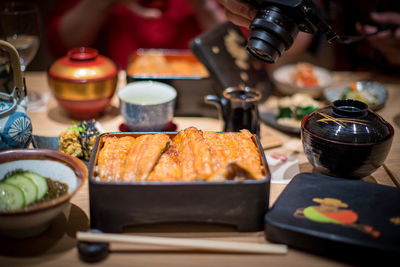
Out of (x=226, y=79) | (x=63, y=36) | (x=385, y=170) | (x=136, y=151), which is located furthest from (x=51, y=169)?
(x=63, y=36)

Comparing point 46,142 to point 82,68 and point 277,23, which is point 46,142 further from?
point 277,23

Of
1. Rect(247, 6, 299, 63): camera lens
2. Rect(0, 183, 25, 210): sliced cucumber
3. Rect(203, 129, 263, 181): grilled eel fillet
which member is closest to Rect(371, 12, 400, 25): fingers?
Rect(247, 6, 299, 63): camera lens

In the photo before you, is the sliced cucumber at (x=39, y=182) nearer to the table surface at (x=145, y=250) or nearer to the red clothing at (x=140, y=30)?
the table surface at (x=145, y=250)

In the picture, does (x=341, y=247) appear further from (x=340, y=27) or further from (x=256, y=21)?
(x=340, y=27)

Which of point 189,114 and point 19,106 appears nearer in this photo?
point 19,106

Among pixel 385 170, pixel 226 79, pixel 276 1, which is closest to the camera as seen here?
pixel 276 1

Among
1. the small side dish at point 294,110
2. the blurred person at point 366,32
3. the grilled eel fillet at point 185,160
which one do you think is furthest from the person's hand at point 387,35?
the grilled eel fillet at point 185,160

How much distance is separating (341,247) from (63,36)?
2.32 metres

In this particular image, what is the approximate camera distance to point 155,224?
111 cm

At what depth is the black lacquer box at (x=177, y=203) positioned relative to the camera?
100 centimetres

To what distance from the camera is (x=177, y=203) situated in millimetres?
1035

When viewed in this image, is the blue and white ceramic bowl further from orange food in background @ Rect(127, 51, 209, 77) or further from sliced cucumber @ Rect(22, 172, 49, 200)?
sliced cucumber @ Rect(22, 172, 49, 200)

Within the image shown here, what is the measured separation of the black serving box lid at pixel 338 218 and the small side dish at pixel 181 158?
0.14 m

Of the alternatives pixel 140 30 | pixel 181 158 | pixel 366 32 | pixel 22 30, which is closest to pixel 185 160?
pixel 181 158
